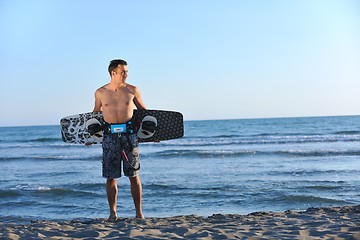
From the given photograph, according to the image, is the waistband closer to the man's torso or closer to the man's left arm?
the man's torso

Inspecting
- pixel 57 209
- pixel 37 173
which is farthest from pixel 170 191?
pixel 37 173

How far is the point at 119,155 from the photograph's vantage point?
5008mm

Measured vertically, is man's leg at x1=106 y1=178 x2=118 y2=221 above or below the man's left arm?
below

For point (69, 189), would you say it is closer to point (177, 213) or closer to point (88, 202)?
point (88, 202)

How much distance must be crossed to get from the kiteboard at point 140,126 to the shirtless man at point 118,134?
1.00 ft

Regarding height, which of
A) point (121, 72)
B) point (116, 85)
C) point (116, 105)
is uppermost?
point (121, 72)

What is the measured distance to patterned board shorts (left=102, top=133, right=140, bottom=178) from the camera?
4980 mm

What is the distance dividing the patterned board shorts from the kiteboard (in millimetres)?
358

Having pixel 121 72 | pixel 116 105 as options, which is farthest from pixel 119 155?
pixel 121 72

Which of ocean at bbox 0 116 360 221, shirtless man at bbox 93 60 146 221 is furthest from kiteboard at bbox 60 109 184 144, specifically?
ocean at bbox 0 116 360 221

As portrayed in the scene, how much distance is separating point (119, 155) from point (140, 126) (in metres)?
0.72

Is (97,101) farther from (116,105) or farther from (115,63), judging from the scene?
(115,63)

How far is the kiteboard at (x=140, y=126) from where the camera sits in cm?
562

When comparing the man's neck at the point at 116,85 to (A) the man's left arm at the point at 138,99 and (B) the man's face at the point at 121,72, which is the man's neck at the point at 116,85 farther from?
(A) the man's left arm at the point at 138,99
